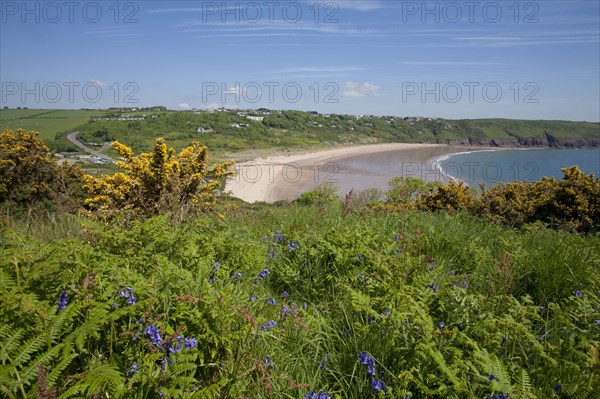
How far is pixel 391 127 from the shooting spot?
136125mm

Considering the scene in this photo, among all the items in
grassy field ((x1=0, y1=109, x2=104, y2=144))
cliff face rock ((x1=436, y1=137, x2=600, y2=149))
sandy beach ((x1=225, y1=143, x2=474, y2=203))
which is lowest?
sandy beach ((x1=225, y1=143, x2=474, y2=203))

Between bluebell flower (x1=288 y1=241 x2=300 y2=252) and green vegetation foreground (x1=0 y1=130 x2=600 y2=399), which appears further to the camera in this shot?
bluebell flower (x1=288 y1=241 x2=300 y2=252)

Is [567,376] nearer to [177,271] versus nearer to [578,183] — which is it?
[177,271]

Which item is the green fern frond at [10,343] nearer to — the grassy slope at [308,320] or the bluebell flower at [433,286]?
the grassy slope at [308,320]

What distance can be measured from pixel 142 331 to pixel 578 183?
9002 mm

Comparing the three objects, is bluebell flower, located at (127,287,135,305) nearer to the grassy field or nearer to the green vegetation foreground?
the green vegetation foreground

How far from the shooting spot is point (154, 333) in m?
1.62

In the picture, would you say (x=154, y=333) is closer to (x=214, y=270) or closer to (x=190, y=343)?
(x=190, y=343)

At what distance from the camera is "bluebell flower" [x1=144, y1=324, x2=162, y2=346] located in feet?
5.24

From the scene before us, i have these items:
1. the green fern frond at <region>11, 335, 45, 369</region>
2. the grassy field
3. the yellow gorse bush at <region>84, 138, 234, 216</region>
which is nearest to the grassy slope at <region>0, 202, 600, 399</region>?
the green fern frond at <region>11, 335, 45, 369</region>

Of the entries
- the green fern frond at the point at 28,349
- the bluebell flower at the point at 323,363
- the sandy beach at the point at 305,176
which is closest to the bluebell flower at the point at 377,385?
the bluebell flower at the point at 323,363

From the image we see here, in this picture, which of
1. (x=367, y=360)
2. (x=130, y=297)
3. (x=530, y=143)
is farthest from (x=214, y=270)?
(x=530, y=143)

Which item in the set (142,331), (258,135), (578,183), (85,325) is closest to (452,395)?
(142,331)

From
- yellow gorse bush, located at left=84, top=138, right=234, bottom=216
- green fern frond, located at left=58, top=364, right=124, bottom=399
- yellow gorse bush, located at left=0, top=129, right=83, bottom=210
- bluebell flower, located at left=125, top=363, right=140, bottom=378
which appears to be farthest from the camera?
yellow gorse bush, located at left=0, top=129, right=83, bottom=210
